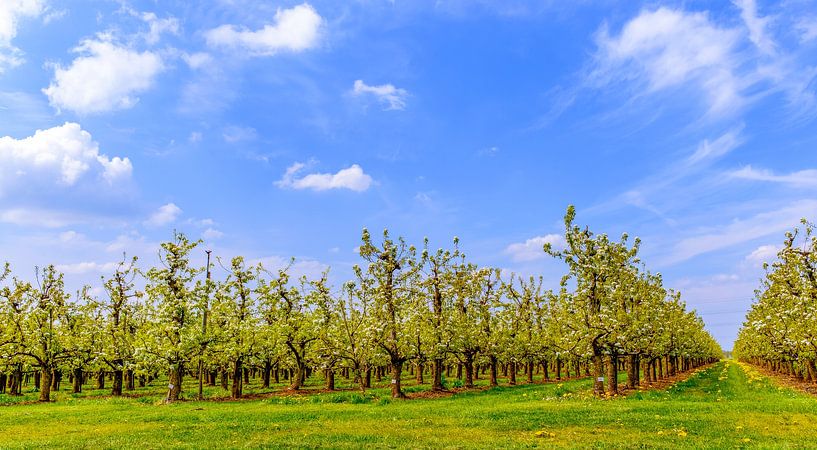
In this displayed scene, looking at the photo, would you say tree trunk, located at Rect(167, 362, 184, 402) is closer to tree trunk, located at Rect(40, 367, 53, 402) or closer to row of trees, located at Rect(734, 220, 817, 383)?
tree trunk, located at Rect(40, 367, 53, 402)

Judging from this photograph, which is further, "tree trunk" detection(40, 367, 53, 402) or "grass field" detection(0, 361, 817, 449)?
"tree trunk" detection(40, 367, 53, 402)

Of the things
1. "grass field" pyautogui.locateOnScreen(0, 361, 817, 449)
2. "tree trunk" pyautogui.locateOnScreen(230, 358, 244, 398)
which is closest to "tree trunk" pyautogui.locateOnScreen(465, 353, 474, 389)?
"grass field" pyautogui.locateOnScreen(0, 361, 817, 449)

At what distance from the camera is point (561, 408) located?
25.9 metres

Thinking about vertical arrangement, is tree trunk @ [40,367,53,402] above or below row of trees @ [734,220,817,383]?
below

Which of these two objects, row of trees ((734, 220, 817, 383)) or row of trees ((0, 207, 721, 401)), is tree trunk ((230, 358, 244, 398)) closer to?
row of trees ((0, 207, 721, 401))

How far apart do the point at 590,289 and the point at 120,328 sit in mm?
43281

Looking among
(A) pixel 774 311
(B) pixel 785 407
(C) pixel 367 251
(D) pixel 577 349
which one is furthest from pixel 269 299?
(A) pixel 774 311

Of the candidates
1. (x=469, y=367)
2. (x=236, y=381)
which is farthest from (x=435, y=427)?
(x=469, y=367)

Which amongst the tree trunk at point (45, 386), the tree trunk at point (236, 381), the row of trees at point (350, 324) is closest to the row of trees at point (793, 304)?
the row of trees at point (350, 324)

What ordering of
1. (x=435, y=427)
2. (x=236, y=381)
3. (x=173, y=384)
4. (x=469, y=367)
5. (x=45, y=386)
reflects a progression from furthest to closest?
1. (x=469, y=367)
2. (x=45, y=386)
3. (x=236, y=381)
4. (x=173, y=384)
5. (x=435, y=427)

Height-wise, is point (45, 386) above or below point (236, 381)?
below

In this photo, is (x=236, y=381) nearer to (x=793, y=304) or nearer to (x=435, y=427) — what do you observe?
(x=435, y=427)

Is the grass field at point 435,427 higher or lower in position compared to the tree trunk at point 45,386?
higher

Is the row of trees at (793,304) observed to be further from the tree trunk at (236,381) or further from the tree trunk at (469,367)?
the tree trunk at (236,381)
